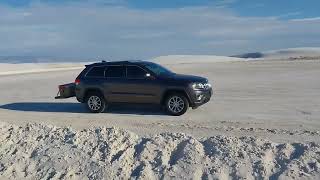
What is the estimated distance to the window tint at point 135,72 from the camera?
16.2m

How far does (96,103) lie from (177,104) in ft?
8.75

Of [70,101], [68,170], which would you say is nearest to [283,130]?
[68,170]

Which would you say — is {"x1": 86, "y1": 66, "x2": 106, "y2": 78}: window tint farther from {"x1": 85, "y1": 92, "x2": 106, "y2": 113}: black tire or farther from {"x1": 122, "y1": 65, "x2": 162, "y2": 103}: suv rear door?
{"x1": 122, "y1": 65, "x2": 162, "y2": 103}: suv rear door

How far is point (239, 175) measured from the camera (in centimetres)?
993

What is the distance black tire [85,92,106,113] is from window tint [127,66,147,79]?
115cm

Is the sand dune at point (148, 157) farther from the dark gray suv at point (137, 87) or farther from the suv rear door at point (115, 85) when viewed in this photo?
the suv rear door at point (115, 85)

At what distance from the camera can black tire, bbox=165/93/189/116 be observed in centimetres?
1574

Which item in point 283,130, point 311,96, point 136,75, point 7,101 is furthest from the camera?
point 7,101

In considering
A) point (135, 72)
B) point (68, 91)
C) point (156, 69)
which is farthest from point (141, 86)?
point (68, 91)

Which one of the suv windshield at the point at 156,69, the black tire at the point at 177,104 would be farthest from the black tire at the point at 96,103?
the black tire at the point at 177,104

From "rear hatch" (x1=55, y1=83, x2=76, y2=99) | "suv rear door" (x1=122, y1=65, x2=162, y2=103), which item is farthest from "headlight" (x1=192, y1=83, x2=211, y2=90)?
"rear hatch" (x1=55, y1=83, x2=76, y2=99)

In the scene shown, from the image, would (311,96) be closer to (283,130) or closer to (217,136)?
(283,130)

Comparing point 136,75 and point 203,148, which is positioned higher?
point 136,75

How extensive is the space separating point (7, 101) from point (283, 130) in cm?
1294
